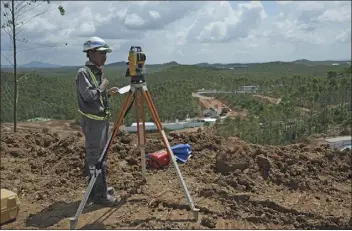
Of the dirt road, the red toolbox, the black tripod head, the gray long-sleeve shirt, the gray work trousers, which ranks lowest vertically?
the dirt road

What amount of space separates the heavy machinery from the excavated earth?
99 millimetres

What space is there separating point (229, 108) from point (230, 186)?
60.4m

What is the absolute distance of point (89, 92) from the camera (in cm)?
381

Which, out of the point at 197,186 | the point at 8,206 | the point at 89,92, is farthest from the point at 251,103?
the point at 8,206

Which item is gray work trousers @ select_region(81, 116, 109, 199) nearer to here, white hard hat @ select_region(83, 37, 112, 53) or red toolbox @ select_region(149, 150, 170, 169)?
white hard hat @ select_region(83, 37, 112, 53)

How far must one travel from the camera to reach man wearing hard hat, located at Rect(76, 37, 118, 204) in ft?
12.7

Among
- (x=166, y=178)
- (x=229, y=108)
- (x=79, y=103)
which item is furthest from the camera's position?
(x=229, y=108)

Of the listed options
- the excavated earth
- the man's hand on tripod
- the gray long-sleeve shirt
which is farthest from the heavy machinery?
the man's hand on tripod

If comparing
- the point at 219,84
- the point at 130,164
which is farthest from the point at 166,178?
the point at 219,84

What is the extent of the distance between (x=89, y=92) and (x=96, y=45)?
0.52 m

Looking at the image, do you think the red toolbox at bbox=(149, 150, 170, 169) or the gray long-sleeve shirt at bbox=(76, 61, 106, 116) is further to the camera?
the red toolbox at bbox=(149, 150, 170, 169)

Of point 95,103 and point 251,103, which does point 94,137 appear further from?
point 251,103

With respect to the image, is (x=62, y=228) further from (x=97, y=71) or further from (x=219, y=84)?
(x=219, y=84)

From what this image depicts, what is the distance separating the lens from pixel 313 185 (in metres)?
5.05
